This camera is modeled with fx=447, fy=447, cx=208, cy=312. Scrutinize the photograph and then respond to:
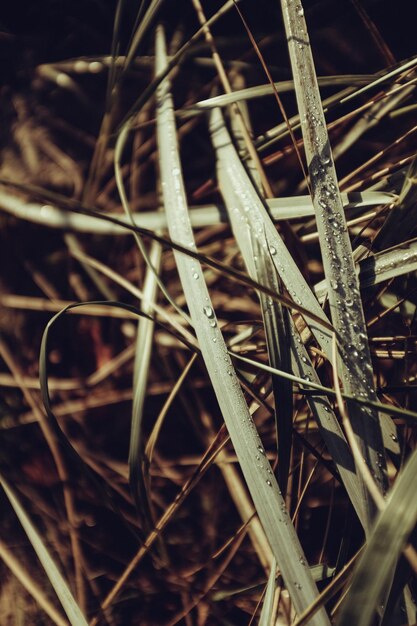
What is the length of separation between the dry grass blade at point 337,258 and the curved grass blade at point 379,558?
0.07 m

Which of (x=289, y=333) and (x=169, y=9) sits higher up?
(x=169, y=9)

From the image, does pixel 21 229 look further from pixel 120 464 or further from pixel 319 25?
pixel 319 25

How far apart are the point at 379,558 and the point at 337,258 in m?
0.27

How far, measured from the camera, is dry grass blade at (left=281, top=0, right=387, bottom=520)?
45 centimetres

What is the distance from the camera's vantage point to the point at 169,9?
2.35 ft

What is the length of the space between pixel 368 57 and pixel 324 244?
446mm

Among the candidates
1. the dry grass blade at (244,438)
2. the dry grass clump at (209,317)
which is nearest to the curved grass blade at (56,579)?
the dry grass clump at (209,317)

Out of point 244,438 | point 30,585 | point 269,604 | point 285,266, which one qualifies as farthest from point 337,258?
point 30,585

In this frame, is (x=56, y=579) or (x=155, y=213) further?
(x=155, y=213)

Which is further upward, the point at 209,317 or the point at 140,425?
the point at 209,317

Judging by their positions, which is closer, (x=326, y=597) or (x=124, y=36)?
(x=326, y=597)

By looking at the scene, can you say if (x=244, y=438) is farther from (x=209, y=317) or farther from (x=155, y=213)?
(x=155, y=213)

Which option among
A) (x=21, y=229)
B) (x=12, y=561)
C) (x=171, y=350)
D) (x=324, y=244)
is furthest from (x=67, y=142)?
(x=12, y=561)

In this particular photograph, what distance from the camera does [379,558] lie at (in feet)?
1.15
